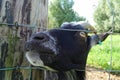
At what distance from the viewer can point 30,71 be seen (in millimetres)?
3506

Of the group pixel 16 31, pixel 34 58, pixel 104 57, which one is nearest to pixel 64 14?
pixel 104 57

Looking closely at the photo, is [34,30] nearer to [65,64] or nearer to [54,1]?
[65,64]

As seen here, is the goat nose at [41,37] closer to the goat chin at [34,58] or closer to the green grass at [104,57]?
the goat chin at [34,58]

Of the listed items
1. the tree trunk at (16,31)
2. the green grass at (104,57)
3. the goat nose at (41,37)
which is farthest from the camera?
the green grass at (104,57)

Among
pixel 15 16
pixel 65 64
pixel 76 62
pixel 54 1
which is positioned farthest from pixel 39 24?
pixel 54 1

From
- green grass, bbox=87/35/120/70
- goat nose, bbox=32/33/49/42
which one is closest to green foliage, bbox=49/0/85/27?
green grass, bbox=87/35/120/70

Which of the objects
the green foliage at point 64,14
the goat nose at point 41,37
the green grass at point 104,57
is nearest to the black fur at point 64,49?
→ the goat nose at point 41,37

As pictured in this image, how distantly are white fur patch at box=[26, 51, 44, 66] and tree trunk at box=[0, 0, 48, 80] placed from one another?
0.24 feet

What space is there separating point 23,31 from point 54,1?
649cm

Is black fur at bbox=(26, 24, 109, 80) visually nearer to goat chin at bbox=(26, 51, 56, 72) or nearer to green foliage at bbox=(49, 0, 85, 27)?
goat chin at bbox=(26, 51, 56, 72)

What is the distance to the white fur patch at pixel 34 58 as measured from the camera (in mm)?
3367

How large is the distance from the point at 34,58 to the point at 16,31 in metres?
0.33

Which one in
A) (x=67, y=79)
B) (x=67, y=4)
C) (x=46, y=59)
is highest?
(x=67, y=4)

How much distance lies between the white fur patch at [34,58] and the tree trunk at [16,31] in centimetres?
7
